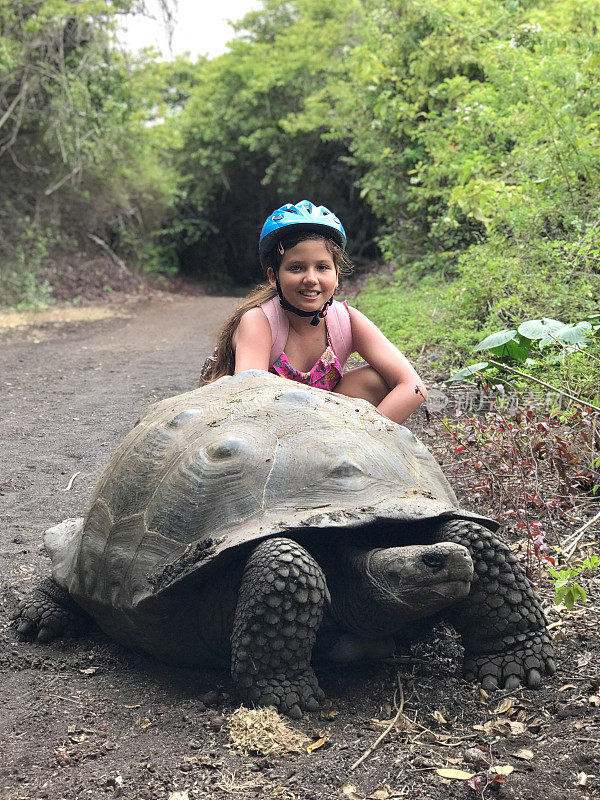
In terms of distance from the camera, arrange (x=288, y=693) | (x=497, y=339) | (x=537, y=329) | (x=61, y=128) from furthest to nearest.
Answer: (x=61, y=128) → (x=497, y=339) → (x=537, y=329) → (x=288, y=693)

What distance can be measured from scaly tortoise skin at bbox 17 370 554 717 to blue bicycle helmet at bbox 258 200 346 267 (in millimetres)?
798

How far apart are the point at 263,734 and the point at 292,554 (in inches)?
16.5

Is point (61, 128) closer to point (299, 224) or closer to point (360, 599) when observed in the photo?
point (299, 224)

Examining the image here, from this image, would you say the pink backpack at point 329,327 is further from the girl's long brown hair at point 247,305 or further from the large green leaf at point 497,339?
the large green leaf at point 497,339

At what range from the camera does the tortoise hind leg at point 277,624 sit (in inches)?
80.4

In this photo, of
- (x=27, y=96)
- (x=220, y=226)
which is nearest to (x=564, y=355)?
(x=27, y=96)

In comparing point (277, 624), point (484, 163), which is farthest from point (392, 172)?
point (277, 624)

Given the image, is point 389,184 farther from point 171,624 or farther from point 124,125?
point 171,624

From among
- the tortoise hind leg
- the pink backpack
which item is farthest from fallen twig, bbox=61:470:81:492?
the tortoise hind leg

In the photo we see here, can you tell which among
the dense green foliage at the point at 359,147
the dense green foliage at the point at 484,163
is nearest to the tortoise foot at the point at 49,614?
the dense green foliage at the point at 484,163

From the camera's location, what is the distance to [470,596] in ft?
7.40

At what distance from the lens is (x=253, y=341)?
318 centimetres

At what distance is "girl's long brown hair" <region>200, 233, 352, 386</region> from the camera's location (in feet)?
10.5

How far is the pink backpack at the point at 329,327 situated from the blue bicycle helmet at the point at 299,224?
23 centimetres
